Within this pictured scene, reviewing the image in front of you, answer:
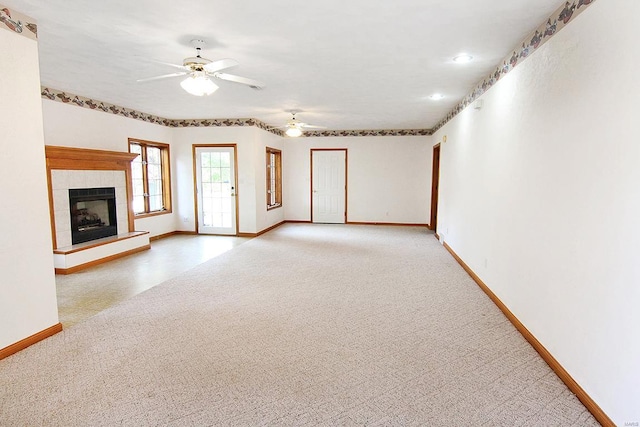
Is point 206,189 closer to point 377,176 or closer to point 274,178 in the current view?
point 274,178

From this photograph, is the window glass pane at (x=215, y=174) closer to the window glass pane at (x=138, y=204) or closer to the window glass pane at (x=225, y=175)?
the window glass pane at (x=225, y=175)

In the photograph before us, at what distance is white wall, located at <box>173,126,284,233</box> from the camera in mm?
7180

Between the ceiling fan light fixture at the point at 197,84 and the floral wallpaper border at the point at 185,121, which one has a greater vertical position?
the floral wallpaper border at the point at 185,121

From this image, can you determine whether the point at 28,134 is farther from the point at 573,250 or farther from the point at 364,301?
the point at 573,250

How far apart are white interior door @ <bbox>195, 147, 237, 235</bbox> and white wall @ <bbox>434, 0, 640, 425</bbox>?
17.4 feet

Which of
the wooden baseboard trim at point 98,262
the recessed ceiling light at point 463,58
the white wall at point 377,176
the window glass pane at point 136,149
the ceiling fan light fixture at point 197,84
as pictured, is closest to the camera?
the ceiling fan light fixture at point 197,84

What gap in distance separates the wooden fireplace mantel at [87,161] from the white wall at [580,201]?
17.1 feet

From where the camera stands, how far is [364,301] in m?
3.67

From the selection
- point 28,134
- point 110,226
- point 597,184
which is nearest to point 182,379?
point 28,134

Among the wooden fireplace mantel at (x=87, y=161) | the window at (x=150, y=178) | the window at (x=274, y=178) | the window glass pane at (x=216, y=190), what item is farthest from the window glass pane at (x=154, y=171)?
the window at (x=274, y=178)

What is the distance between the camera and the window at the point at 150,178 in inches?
261

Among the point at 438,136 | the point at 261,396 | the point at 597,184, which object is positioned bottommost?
the point at 261,396

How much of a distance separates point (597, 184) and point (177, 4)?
2838mm

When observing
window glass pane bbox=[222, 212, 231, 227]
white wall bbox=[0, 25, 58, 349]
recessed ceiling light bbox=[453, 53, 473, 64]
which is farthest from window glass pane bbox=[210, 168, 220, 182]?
recessed ceiling light bbox=[453, 53, 473, 64]
